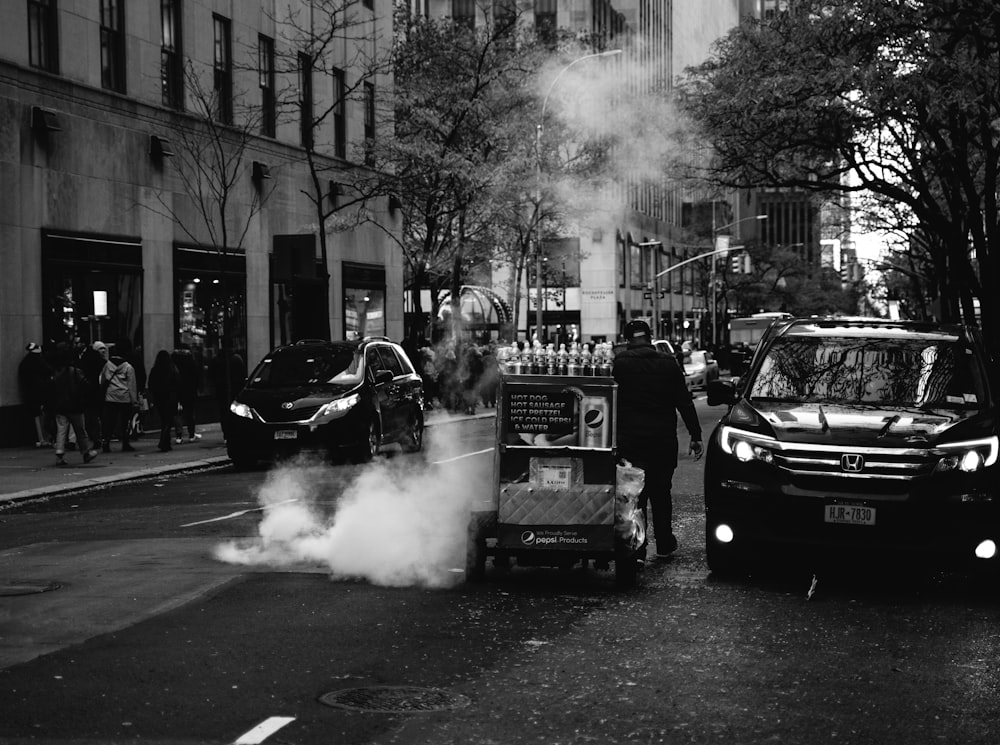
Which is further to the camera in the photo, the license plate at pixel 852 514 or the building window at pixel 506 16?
the building window at pixel 506 16

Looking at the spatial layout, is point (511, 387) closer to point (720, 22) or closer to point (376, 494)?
point (376, 494)

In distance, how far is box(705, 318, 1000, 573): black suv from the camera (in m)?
8.74

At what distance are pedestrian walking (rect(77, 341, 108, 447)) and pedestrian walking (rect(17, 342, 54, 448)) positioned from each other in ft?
1.93

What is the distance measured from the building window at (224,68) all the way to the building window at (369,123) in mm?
4703

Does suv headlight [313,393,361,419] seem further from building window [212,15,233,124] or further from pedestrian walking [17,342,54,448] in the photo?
building window [212,15,233,124]

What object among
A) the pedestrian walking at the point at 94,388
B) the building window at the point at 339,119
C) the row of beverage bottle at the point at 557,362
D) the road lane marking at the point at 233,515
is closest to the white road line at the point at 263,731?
the row of beverage bottle at the point at 557,362

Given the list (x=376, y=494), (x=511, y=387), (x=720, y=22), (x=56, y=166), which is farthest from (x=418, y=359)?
(x=720, y=22)

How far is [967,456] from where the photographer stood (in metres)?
8.85

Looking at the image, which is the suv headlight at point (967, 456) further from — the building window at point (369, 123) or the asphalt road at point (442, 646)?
the building window at point (369, 123)

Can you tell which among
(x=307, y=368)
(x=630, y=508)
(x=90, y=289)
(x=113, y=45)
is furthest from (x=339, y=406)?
(x=113, y=45)

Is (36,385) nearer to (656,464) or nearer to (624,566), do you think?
(656,464)

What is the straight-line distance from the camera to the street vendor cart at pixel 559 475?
900 centimetres

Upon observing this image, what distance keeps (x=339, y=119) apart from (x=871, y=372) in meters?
25.6

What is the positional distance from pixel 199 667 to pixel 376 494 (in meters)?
5.31
